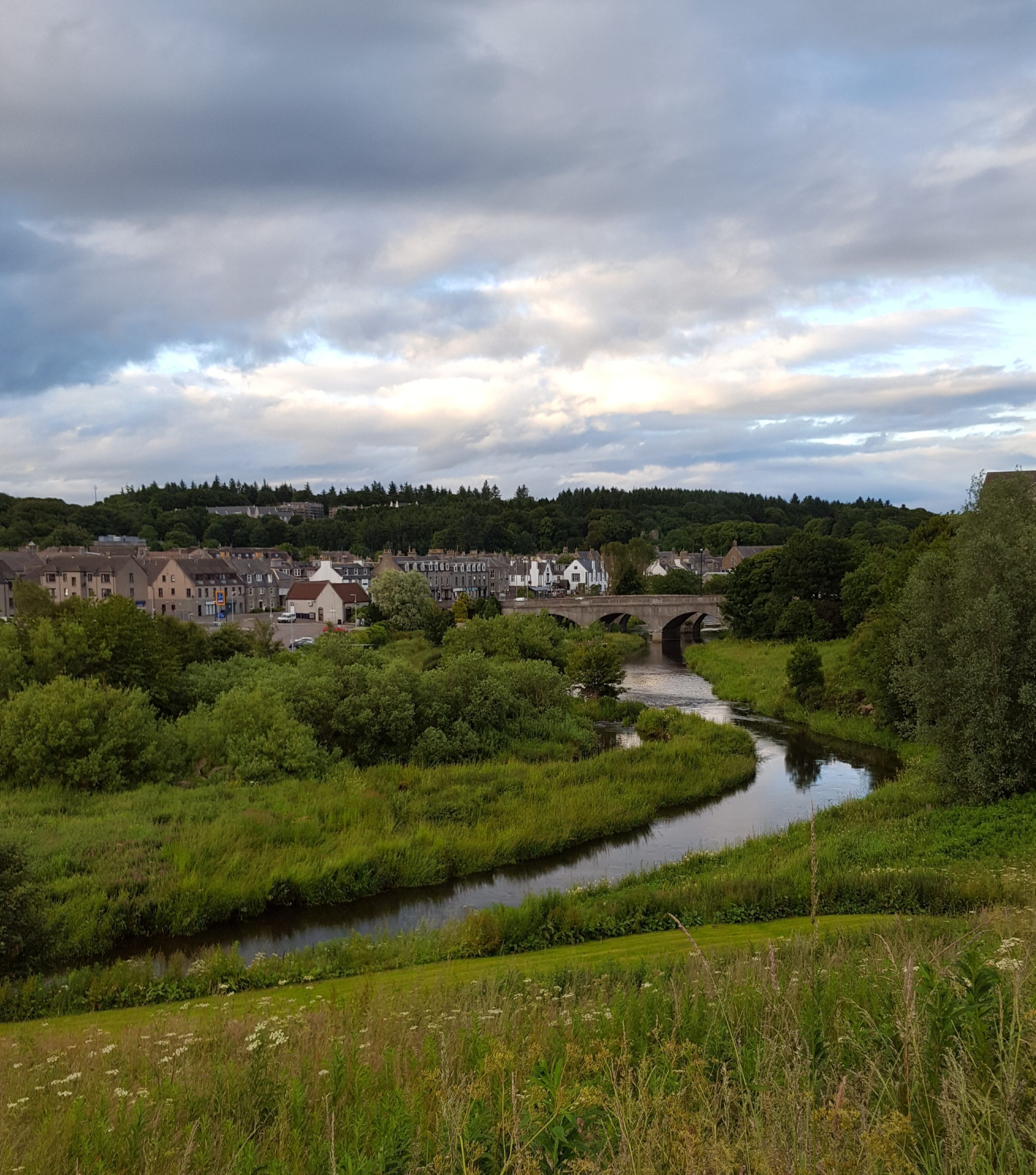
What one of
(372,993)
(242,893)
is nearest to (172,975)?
(242,893)

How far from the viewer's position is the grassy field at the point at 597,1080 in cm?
363

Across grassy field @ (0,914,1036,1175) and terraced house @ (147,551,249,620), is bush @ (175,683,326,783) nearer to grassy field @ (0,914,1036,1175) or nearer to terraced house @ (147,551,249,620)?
grassy field @ (0,914,1036,1175)

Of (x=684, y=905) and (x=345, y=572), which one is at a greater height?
(x=345, y=572)

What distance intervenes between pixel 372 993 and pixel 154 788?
18.5 metres

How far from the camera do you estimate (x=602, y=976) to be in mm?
10031

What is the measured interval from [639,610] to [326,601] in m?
32.3

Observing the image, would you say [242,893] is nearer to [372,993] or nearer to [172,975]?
[172,975]

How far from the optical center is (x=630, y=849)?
24.4m

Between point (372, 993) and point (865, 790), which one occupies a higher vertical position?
point (372, 993)

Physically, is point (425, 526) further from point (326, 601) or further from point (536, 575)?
point (326, 601)

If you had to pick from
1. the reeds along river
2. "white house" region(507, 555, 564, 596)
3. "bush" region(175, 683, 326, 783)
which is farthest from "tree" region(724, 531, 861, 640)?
"white house" region(507, 555, 564, 596)

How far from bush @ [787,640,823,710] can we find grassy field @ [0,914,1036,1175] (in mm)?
35581

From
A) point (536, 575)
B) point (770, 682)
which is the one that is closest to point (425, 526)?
point (536, 575)

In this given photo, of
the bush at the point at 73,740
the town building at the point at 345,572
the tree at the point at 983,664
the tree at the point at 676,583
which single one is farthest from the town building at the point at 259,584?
the tree at the point at 983,664
